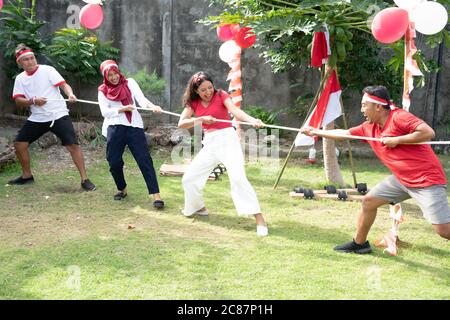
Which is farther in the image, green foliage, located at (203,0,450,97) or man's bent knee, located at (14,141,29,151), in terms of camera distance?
man's bent knee, located at (14,141,29,151)

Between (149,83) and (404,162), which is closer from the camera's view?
(404,162)

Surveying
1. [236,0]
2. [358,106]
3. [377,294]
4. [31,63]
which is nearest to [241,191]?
[377,294]

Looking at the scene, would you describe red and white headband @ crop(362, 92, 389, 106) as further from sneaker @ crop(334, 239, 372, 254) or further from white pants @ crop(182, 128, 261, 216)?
white pants @ crop(182, 128, 261, 216)

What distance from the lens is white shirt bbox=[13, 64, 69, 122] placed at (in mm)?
6832

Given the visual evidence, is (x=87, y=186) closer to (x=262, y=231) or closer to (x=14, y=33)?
(x=262, y=231)

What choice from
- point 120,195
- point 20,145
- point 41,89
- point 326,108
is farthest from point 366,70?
point 20,145

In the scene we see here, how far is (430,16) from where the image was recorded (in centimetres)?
470

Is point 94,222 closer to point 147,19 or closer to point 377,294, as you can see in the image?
point 377,294

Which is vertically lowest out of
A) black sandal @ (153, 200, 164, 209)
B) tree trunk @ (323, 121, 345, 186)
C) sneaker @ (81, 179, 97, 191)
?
black sandal @ (153, 200, 164, 209)

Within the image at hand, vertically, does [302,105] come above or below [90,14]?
below

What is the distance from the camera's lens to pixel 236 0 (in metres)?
6.60

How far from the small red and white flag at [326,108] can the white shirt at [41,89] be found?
305 cm

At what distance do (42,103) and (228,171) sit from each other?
2692 millimetres

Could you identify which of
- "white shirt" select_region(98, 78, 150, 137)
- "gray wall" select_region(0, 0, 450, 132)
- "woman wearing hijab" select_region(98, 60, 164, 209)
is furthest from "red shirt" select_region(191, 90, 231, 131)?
"gray wall" select_region(0, 0, 450, 132)
